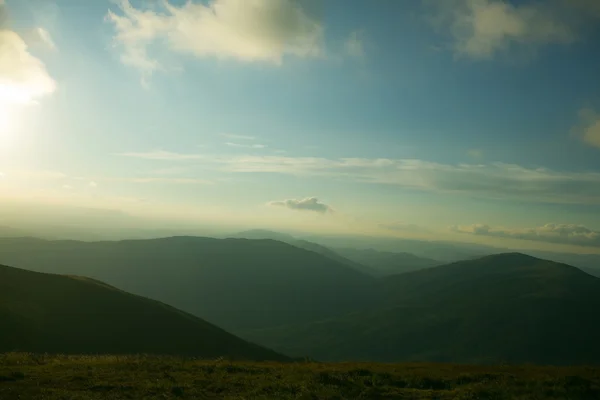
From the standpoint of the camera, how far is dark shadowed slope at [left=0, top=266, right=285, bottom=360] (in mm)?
59188

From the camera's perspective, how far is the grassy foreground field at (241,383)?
1888 cm

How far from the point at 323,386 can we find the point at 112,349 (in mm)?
55967

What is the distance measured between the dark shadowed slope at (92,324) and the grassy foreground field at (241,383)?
126 ft

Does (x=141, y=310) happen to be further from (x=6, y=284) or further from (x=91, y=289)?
(x=6, y=284)

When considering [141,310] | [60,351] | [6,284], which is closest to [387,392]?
[60,351]

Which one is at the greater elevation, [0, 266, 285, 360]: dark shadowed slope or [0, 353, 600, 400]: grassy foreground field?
[0, 353, 600, 400]: grassy foreground field

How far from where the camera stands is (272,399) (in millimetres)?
18016

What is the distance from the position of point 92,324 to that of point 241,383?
2428 inches

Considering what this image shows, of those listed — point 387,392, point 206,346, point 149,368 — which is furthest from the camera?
point 206,346

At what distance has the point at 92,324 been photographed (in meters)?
70.2

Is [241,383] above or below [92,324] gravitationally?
above

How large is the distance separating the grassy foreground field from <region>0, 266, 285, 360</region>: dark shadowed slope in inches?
1518

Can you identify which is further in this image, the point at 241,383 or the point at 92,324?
the point at 92,324

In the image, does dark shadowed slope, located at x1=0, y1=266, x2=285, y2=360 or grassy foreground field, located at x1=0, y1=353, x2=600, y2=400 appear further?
dark shadowed slope, located at x1=0, y1=266, x2=285, y2=360
